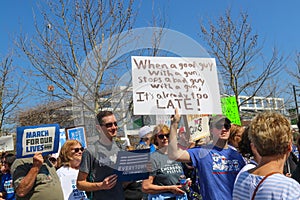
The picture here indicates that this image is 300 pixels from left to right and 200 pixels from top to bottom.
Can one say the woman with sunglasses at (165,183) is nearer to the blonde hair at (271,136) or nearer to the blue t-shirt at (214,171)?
the blue t-shirt at (214,171)

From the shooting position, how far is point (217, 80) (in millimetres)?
2494

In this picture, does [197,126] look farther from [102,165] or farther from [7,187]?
[7,187]

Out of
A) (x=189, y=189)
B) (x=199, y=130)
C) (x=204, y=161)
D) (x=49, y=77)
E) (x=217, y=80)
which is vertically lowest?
(x=189, y=189)

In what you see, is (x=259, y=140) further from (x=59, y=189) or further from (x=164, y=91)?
(x=59, y=189)

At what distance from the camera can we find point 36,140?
11.5ft

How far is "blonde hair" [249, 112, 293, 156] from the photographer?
1986 millimetres

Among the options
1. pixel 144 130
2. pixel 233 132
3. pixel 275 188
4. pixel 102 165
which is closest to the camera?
pixel 275 188

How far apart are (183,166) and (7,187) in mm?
2937

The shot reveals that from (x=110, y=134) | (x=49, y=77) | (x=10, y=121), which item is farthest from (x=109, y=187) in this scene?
(x=10, y=121)

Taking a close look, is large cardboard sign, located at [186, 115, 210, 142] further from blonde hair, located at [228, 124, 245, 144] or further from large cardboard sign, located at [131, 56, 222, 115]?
blonde hair, located at [228, 124, 245, 144]

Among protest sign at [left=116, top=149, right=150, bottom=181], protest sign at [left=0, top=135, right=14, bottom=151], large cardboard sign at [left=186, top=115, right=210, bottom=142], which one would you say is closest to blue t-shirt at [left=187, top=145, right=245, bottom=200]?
large cardboard sign at [left=186, top=115, right=210, bottom=142]

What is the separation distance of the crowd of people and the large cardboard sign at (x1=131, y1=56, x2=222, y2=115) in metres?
0.12

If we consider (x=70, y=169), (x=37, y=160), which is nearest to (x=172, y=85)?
(x=37, y=160)

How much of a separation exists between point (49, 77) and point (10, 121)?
968cm
